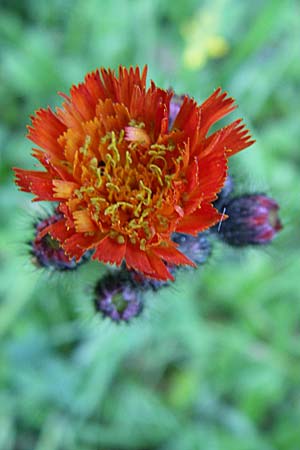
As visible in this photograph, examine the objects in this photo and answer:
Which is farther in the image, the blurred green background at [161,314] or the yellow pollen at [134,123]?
the blurred green background at [161,314]

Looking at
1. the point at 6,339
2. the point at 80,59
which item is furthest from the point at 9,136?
the point at 6,339

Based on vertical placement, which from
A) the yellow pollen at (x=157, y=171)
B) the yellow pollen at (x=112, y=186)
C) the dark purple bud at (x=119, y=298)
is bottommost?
the dark purple bud at (x=119, y=298)

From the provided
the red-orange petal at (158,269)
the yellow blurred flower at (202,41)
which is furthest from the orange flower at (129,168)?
the yellow blurred flower at (202,41)

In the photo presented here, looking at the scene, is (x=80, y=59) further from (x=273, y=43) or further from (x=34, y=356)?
(x=34, y=356)

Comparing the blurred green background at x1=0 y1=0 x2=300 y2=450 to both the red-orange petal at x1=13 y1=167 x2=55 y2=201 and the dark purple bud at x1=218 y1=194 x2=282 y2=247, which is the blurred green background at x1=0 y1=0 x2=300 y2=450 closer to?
the dark purple bud at x1=218 y1=194 x2=282 y2=247

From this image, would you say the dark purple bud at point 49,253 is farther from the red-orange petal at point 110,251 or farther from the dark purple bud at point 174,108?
the dark purple bud at point 174,108
